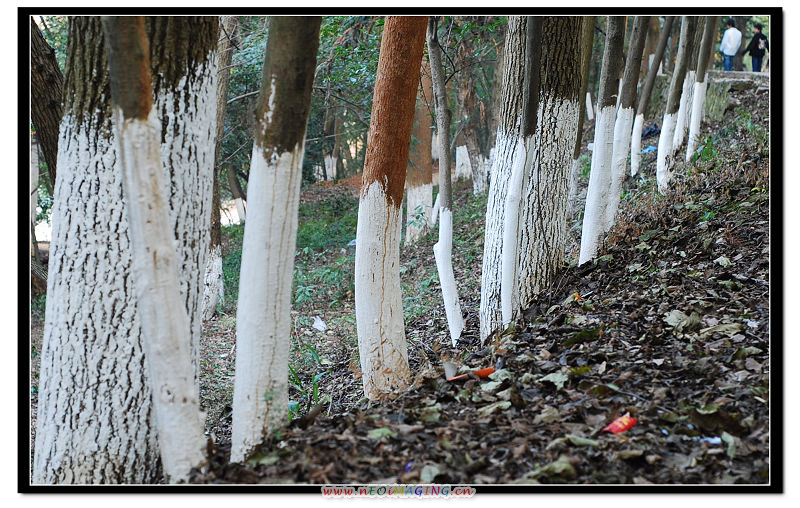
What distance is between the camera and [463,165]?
18469 millimetres

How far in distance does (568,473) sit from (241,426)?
1.39 metres

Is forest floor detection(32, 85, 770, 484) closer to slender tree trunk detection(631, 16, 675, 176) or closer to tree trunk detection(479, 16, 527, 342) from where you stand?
tree trunk detection(479, 16, 527, 342)

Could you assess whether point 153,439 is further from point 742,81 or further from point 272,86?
point 742,81

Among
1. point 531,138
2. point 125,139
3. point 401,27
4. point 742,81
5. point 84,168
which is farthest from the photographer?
point 742,81

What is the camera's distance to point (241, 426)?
Answer: 2.92 metres

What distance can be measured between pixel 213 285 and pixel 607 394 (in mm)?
7156

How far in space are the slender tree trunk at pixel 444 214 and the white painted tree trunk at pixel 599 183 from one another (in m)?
1.09

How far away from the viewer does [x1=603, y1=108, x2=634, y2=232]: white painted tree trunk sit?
5820 millimetres

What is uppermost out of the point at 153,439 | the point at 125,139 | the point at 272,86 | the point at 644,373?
the point at 272,86

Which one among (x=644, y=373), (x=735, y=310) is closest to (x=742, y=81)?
(x=735, y=310)

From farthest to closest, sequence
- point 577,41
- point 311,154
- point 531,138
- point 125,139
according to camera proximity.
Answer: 1. point 311,154
2. point 577,41
3. point 531,138
4. point 125,139

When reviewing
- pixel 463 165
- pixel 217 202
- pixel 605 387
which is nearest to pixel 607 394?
pixel 605 387

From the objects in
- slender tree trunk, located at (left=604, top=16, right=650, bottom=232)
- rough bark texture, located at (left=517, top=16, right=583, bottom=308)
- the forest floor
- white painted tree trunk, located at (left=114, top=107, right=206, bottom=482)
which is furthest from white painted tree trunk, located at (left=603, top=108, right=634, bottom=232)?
white painted tree trunk, located at (left=114, top=107, right=206, bottom=482)

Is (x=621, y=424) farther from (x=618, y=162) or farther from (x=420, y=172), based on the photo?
(x=420, y=172)
